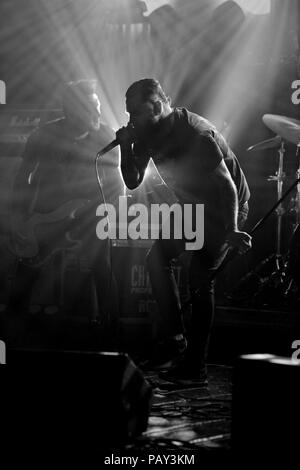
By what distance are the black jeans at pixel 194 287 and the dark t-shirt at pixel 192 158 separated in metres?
0.19

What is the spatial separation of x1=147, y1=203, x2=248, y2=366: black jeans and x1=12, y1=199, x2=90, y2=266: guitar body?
1.68 metres

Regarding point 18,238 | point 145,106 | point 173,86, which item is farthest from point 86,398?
point 173,86

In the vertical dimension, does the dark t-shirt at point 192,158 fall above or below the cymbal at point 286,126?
below

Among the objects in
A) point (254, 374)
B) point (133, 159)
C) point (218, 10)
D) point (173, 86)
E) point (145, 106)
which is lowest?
point (254, 374)

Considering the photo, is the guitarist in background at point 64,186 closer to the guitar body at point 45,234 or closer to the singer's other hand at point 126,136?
the guitar body at point 45,234

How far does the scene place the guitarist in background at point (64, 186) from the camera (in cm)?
500

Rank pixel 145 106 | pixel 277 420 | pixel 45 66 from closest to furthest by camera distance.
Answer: pixel 277 420
pixel 145 106
pixel 45 66

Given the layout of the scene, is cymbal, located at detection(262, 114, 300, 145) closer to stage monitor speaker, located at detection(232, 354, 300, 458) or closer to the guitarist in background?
the guitarist in background

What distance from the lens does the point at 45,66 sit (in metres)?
7.02

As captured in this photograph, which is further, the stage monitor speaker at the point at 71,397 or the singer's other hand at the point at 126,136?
the singer's other hand at the point at 126,136

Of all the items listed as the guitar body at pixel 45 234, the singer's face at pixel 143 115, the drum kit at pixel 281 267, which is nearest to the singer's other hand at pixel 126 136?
the singer's face at pixel 143 115

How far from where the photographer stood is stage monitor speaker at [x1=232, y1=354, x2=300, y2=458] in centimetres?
160

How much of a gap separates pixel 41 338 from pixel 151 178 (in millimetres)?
1662

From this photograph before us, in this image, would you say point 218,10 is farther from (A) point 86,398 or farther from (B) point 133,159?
(A) point 86,398
